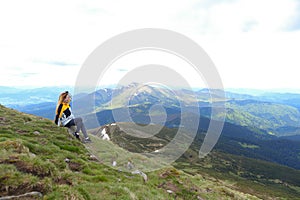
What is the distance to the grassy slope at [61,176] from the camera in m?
9.70

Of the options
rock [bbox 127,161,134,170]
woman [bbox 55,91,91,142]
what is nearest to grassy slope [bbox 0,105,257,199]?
woman [bbox 55,91,91,142]

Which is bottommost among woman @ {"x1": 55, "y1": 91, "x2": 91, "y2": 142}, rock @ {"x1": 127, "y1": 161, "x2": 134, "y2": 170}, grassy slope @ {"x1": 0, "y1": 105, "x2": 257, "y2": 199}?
rock @ {"x1": 127, "y1": 161, "x2": 134, "y2": 170}

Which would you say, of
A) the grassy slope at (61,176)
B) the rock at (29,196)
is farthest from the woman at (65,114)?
the rock at (29,196)

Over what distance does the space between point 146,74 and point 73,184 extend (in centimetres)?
1820

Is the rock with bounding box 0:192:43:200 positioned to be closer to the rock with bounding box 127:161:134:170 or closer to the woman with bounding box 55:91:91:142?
the rock with bounding box 127:161:134:170

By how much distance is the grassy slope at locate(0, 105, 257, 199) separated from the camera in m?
9.70

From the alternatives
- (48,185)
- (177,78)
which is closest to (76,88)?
(177,78)

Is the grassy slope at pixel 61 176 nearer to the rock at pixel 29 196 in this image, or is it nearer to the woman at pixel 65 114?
the rock at pixel 29 196

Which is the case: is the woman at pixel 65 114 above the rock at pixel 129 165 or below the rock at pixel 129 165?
above

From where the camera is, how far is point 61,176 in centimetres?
1188

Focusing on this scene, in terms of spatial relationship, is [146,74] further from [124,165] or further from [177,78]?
[124,165]

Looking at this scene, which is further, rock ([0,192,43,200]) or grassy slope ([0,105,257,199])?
grassy slope ([0,105,257,199])

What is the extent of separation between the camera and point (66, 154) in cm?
1717

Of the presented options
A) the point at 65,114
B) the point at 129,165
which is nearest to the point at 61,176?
the point at 129,165
